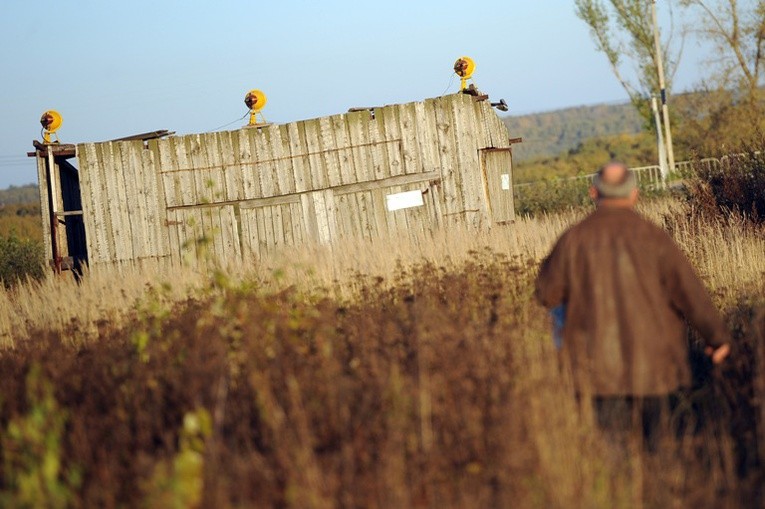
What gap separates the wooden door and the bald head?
15.4 metres

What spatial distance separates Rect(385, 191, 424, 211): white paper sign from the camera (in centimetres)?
2172

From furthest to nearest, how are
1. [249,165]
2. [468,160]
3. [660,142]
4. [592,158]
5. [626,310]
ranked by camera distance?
1. [592,158]
2. [660,142]
3. [249,165]
4. [468,160]
5. [626,310]

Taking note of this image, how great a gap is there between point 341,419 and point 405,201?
1575 centimetres

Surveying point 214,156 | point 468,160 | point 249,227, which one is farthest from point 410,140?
point 214,156

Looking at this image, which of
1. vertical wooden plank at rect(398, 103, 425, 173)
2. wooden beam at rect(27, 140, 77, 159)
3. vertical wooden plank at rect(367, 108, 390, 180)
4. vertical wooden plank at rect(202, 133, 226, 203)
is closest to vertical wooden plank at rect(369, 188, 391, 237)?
vertical wooden plank at rect(367, 108, 390, 180)

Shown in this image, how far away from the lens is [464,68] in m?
22.5

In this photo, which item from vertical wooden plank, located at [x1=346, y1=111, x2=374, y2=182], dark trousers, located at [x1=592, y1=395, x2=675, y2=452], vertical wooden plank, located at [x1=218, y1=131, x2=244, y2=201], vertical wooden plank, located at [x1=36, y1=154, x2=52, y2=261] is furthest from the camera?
vertical wooden plank, located at [x1=36, y1=154, x2=52, y2=261]

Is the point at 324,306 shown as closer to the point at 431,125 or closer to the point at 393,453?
the point at 393,453

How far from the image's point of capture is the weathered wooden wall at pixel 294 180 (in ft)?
71.6

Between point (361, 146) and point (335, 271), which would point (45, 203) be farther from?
point (335, 271)

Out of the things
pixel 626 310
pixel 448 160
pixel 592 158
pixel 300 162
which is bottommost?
pixel 626 310

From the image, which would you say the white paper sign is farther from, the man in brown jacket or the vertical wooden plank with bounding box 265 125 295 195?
the man in brown jacket

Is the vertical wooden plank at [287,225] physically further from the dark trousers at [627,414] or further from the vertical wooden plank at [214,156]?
the dark trousers at [627,414]

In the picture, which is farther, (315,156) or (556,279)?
(315,156)
